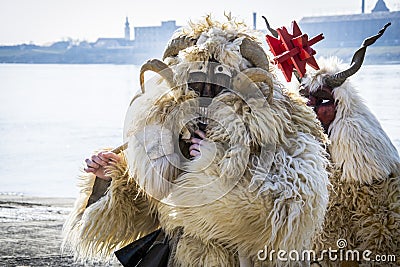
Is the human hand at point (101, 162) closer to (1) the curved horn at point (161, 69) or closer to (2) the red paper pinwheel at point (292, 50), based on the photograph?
(1) the curved horn at point (161, 69)

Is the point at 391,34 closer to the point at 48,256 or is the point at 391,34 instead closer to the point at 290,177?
the point at 48,256

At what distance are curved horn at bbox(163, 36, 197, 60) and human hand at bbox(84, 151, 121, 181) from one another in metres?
0.41

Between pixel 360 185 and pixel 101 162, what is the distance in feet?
3.87

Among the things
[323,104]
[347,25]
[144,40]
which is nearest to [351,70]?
[323,104]

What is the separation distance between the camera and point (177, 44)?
7.09 feet

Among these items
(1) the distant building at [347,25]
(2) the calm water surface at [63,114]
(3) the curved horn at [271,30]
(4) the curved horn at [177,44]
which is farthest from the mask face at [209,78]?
(1) the distant building at [347,25]

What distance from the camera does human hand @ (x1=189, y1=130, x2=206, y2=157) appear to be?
2.04m

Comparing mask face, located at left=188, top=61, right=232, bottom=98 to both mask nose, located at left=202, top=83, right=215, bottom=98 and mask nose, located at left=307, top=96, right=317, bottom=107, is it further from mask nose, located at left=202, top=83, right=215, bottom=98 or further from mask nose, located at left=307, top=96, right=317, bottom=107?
mask nose, located at left=307, top=96, right=317, bottom=107

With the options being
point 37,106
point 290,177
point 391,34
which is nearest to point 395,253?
point 290,177

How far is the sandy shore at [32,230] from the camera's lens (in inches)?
170

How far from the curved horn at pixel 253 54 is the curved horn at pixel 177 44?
17 cm

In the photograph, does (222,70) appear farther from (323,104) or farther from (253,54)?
(323,104)

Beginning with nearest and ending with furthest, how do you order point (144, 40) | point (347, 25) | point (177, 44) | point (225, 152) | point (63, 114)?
point (225, 152), point (177, 44), point (347, 25), point (144, 40), point (63, 114)

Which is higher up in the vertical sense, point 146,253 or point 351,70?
point 351,70
